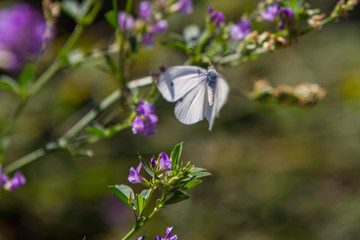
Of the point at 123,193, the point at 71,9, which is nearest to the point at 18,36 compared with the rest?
the point at 71,9

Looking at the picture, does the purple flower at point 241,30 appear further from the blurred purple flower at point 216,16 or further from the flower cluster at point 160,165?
the flower cluster at point 160,165

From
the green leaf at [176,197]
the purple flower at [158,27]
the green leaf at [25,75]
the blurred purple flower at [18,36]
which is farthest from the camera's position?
the blurred purple flower at [18,36]

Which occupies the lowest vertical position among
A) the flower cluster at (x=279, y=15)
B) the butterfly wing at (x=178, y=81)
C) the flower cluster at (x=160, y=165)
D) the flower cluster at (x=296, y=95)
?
the flower cluster at (x=296, y=95)

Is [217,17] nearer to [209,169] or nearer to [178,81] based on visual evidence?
[178,81]

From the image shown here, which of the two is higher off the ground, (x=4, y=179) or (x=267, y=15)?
(x=267, y=15)

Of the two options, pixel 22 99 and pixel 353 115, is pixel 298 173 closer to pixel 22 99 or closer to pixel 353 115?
pixel 353 115

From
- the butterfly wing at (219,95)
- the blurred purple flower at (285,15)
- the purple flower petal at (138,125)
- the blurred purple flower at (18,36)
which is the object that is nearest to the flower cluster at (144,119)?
the purple flower petal at (138,125)

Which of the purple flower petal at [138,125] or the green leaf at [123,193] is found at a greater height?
the purple flower petal at [138,125]

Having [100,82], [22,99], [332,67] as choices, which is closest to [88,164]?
[100,82]
